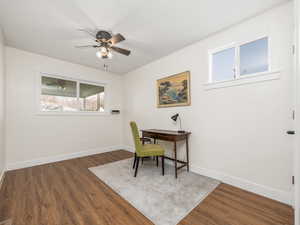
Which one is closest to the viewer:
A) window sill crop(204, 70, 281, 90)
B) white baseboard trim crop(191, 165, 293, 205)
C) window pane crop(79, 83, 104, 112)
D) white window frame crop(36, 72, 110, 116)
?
white baseboard trim crop(191, 165, 293, 205)

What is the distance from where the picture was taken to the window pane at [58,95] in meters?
3.30

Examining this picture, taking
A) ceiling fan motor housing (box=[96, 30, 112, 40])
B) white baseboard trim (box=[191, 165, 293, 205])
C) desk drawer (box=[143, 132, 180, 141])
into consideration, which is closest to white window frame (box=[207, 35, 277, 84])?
desk drawer (box=[143, 132, 180, 141])

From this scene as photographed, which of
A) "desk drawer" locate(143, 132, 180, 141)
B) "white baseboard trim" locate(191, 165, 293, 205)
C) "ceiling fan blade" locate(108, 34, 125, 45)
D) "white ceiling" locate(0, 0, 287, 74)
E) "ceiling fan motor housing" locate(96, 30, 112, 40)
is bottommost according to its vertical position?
"white baseboard trim" locate(191, 165, 293, 205)

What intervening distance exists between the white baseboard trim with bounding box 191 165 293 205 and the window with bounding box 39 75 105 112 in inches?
142

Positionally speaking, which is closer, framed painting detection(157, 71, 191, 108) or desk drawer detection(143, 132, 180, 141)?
desk drawer detection(143, 132, 180, 141)

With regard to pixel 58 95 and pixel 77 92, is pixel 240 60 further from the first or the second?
pixel 58 95

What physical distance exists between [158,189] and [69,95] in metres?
3.43

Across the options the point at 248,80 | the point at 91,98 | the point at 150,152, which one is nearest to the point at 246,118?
the point at 248,80

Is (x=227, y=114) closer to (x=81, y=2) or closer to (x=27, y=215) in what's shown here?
(x=81, y=2)

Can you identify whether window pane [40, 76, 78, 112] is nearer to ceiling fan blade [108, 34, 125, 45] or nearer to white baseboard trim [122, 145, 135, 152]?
white baseboard trim [122, 145, 135, 152]

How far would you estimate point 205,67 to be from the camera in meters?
2.52

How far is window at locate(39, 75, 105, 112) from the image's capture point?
131 inches

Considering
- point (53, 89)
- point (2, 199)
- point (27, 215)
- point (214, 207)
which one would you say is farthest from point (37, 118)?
point (214, 207)

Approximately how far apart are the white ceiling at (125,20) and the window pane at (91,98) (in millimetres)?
1350
